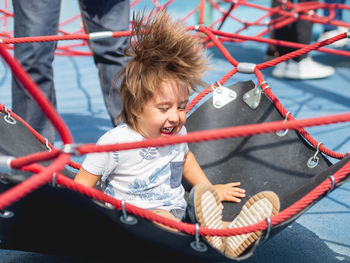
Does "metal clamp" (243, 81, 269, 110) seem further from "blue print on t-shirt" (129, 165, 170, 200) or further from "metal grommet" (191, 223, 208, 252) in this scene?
"metal grommet" (191, 223, 208, 252)

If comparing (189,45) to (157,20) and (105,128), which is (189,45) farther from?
(105,128)

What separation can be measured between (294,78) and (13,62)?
8.35ft

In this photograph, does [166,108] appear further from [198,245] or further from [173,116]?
[198,245]

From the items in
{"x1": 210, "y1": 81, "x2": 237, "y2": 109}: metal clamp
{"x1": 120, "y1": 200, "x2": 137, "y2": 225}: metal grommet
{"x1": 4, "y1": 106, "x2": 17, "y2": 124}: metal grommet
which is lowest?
{"x1": 120, "y1": 200, "x2": 137, "y2": 225}: metal grommet

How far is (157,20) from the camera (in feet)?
3.43

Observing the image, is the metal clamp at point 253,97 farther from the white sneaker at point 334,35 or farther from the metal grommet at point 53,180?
the white sneaker at point 334,35

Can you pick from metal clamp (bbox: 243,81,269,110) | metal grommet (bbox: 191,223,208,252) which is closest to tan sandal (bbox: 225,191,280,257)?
metal grommet (bbox: 191,223,208,252)

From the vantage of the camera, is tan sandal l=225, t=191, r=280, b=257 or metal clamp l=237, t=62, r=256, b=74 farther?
metal clamp l=237, t=62, r=256, b=74

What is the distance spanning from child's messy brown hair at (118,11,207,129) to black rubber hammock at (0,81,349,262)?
0.75 ft

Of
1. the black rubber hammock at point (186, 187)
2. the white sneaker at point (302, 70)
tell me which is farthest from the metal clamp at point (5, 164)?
the white sneaker at point (302, 70)

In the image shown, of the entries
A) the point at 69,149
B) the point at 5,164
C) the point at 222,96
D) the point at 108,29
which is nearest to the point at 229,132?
the point at 69,149

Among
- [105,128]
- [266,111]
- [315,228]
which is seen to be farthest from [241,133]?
[105,128]

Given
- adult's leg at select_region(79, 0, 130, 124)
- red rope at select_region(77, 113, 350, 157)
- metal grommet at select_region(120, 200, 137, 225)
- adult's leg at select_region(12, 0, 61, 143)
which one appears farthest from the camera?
adult's leg at select_region(79, 0, 130, 124)

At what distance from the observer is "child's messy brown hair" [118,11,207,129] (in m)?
1.00
